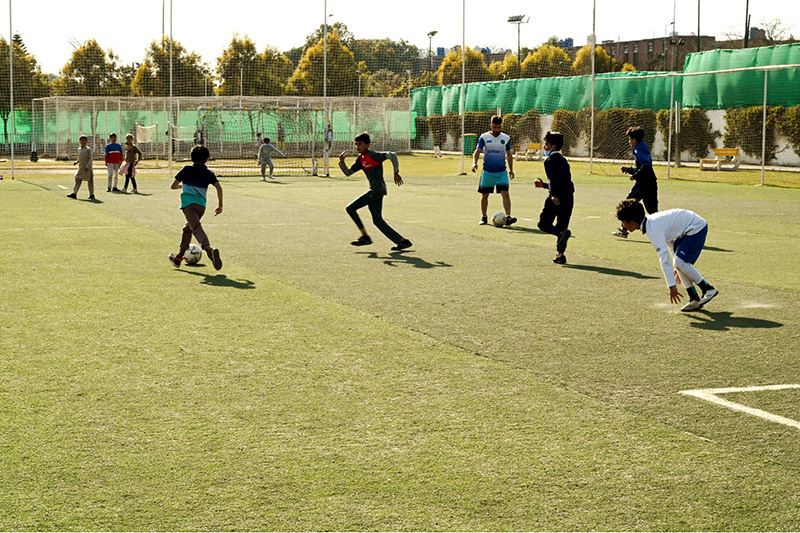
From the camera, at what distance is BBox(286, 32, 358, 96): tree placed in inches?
2699

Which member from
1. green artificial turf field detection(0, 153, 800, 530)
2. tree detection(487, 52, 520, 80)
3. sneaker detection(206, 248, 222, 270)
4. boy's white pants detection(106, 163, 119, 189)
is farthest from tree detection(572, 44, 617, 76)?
green artificial turf field detection(0, 153, 800, 530)

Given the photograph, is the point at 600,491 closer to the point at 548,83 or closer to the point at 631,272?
the point at 631,272

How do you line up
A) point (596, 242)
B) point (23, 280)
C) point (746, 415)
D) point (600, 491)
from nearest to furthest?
point (600, 491) < point (746, 415) < point (23, 280) < point (596, 242)

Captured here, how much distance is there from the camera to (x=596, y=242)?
50.4 ft

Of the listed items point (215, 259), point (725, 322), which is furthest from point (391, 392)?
point (215, 259)

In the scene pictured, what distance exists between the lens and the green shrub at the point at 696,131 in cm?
4369

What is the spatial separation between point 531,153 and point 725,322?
44067 mm

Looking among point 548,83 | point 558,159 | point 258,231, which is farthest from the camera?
point 548,83

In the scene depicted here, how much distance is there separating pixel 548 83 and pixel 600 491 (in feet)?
157

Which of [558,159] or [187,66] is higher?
[187,66]

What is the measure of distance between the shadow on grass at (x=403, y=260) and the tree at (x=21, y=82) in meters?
44.1

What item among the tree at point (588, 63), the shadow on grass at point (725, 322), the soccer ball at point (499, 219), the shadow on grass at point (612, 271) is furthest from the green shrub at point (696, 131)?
the shadow on grass at point (725, 322)

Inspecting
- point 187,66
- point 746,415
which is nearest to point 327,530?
point 746,415

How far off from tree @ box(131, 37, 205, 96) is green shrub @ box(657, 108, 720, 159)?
3080 centimetres
